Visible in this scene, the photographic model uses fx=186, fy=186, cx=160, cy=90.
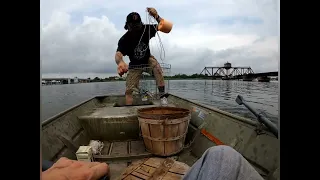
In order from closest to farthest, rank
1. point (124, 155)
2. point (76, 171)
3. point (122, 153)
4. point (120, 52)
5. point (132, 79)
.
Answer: point (76, 171), point (124, 155), point (122, 153), point (120, 52), point (132, 79)

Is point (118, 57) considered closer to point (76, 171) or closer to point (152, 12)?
point (152, 12)

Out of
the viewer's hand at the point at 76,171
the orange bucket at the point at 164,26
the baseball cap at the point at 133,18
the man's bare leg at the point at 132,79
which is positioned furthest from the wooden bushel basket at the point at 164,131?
the baseball cap at the point at 133,18

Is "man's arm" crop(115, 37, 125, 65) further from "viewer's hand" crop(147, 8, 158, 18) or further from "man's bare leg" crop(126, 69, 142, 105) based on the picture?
"viewer's hand" crop(147, 8, 158, 18)

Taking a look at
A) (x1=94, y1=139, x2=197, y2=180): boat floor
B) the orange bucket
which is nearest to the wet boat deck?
(x1=94, y1=139, x2=197, y2=180): boat floor

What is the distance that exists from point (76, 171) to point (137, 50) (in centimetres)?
292

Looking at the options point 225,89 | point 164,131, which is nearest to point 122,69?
point 164,131

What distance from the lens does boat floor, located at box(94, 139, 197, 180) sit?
8.68ft

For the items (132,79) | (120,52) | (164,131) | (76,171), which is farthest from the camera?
(132,79)

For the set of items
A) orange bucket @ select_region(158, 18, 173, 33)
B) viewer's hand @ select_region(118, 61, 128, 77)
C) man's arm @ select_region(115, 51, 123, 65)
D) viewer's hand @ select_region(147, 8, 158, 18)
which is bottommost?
viewer's hand @ select_region(118, 61, 128, 77)

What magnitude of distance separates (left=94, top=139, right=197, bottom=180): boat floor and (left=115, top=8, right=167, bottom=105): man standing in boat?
1567mm

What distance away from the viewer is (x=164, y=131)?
8.73ft

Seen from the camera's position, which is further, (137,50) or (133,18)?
(137,50)

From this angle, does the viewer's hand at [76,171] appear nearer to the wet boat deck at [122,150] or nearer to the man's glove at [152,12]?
the wet boat deck at [122,150]
